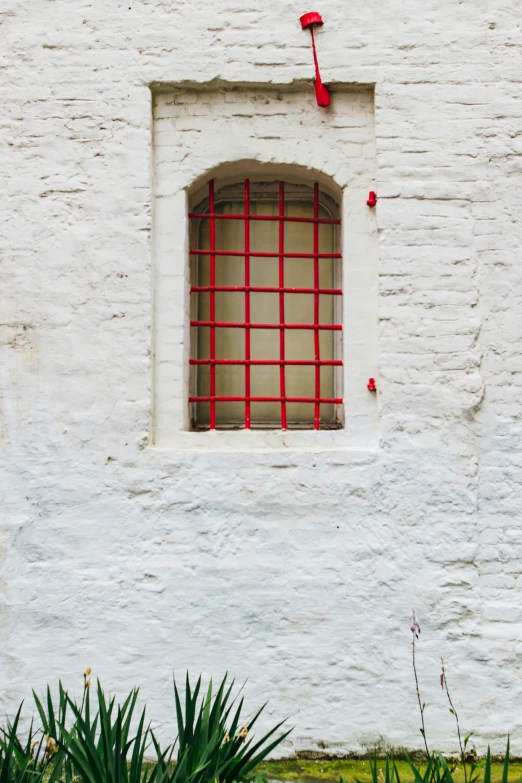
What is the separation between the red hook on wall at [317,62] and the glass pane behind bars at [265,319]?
0.53 m

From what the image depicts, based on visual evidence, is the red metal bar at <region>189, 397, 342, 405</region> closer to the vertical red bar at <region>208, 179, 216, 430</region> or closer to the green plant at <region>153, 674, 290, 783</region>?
the vertical red bar at <region>208, 179, 216, 430</region>

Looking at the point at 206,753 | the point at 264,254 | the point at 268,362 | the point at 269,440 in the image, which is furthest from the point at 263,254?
the point at 206,753

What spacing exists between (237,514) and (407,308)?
129cm

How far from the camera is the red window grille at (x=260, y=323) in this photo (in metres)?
3.35

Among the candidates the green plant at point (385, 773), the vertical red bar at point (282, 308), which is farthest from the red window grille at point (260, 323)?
the green plant at point (385, 773)

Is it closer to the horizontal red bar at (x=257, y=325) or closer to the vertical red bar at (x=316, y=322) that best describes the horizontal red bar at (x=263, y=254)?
the vertical red bar at (x=316, y=322)

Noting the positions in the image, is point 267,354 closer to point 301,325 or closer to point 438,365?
point 301,325

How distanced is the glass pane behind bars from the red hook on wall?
0.53 meters

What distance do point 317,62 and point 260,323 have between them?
4.33 ft

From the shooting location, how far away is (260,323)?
3.51 metres

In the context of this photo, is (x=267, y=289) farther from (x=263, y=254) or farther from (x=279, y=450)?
(x=279, y=450)

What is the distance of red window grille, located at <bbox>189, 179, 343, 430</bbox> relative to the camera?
132 inches

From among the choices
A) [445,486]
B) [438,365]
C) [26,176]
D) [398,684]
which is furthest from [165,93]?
[398,684]

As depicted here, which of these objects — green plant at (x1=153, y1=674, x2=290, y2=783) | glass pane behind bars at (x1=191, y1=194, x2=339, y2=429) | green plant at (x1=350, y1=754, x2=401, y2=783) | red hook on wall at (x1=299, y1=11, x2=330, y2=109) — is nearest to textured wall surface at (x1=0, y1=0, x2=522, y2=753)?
red hook on wall at (x1=299, y1=11, x2=330, y2=109)
